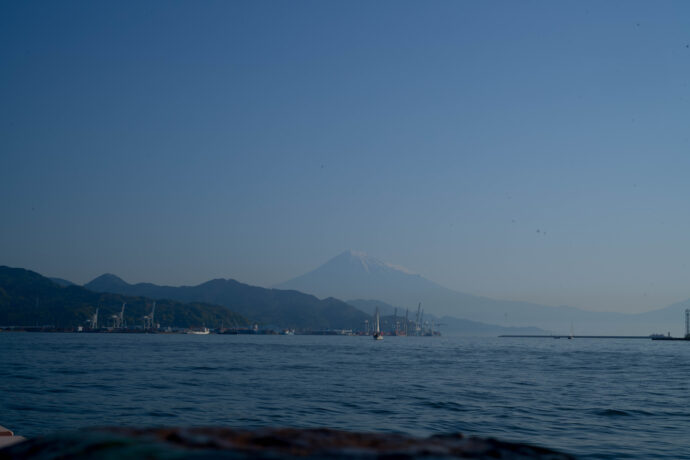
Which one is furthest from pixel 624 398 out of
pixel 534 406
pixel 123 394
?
pixel 123 394

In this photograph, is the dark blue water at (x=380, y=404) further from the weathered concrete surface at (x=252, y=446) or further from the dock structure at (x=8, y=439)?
the weathered concrete surface at (x=252, y=446)

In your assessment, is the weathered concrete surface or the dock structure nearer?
the weathered concrete surface

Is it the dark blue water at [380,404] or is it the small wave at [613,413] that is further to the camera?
the small wave at [613,413]

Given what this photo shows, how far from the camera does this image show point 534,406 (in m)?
22.0

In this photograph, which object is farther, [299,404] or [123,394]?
[123,394]

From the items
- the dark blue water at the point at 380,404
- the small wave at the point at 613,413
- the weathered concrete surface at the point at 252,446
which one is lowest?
the dark blue water at the point at 380,404

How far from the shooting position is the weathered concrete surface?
311cm

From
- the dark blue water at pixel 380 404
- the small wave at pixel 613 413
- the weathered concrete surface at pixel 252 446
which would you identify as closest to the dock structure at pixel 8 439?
the weathered concrete surface at pixel 252 446

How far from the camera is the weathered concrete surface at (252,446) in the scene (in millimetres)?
3107

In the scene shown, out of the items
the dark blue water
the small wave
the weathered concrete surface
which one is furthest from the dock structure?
the small wave

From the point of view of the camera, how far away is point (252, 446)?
3.31 m

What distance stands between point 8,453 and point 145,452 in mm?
963

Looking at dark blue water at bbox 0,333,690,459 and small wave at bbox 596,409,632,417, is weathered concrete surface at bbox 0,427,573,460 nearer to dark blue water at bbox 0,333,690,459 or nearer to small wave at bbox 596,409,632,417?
dark blue water at bbox 0,333,690,459

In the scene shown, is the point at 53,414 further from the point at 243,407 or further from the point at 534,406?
the point at 534,406
